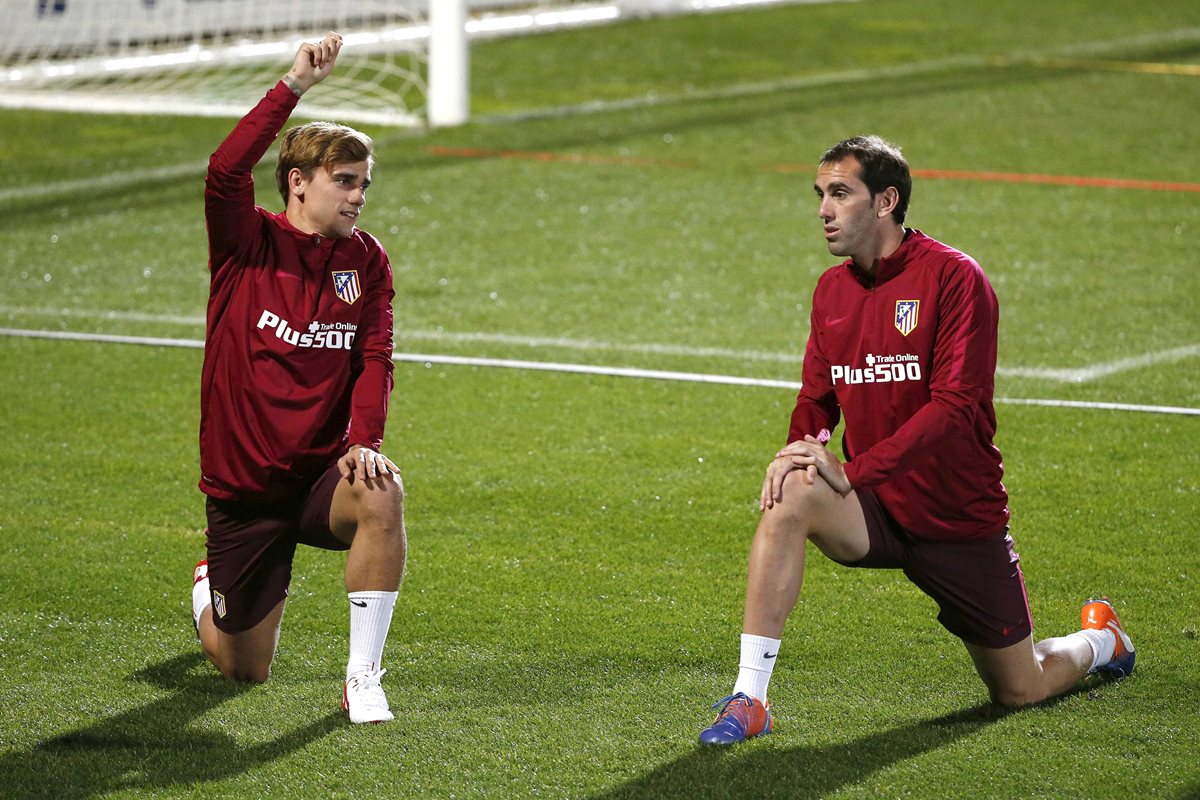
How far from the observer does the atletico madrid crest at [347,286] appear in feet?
15.7

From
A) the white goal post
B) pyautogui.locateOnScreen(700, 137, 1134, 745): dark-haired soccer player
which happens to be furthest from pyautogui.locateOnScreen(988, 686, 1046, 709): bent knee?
the white goal post

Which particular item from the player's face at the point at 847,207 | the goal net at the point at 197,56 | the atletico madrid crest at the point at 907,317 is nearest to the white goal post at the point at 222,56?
the goal net at the point at 197,56

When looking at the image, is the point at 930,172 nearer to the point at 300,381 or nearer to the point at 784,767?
the point at 300,381

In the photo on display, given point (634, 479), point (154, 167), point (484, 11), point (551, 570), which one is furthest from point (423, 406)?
point (484, 11)

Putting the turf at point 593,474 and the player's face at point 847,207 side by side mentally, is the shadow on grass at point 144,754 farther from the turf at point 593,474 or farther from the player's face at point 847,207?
the player's face at point 847,207

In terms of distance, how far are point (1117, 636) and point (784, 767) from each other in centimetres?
123

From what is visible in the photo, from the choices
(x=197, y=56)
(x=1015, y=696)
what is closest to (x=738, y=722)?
(x=1015, y=696)

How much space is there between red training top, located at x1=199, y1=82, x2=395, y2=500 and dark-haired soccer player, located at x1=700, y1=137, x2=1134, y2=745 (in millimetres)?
1170

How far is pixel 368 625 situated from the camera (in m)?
4.62

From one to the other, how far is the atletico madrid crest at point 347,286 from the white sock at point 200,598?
104 cm

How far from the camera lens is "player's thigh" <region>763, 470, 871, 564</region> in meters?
4.38

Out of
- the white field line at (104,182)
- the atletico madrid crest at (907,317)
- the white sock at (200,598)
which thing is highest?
the white field line at (104,182)

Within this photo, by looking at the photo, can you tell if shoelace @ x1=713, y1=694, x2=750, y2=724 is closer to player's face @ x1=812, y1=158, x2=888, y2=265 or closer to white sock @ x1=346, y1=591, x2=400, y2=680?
white sock @ x1=346, y1=591, x2=400, y2=680

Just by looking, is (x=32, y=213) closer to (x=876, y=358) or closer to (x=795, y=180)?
(x=795, y=180)
